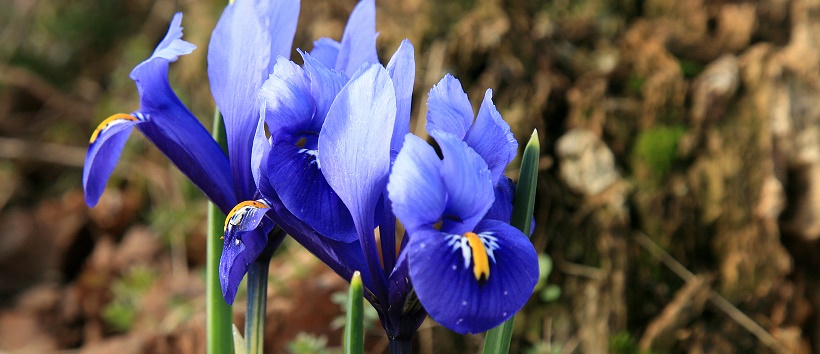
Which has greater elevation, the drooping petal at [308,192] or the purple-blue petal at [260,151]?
the purple-blue petal at [260,151]

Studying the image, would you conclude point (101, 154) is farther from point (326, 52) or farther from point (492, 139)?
point (492, 139)

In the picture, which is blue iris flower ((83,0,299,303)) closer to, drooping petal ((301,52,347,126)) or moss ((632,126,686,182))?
drooping petal ((301,52,347,126))

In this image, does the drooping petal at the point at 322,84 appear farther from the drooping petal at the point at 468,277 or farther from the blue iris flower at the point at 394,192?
the drooping petal at the point at 468,277

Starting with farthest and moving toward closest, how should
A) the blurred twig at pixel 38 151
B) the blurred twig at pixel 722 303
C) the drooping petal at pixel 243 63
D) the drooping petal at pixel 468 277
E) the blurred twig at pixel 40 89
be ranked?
the blurred twig at pixel 40 89 → the blurred twig at pixel 38 151 → the blurred twig at pixel 722 303 → the drooping petal at pixel 243 63 → the drooping petal at pixel 468 277

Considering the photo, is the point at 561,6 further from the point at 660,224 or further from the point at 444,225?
the point at 444,225

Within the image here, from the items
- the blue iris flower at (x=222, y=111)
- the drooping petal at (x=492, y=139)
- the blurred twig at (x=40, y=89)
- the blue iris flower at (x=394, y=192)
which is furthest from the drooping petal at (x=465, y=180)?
the blurred twig at (x=40, y=89)
